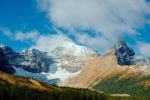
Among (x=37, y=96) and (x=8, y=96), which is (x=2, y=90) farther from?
(x=37, y=96)

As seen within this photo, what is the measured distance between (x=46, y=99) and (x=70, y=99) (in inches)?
882

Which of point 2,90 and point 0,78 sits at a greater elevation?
point 0,78

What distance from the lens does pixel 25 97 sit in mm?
147125

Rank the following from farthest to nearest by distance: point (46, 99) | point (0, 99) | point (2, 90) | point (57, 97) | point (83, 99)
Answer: point (83, 99) < point (57, 97) < point (46, 99) < point (2, 90) < point (0, 99)

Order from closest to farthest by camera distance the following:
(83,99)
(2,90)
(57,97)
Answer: (2,90) → (57,97) → (83,99)

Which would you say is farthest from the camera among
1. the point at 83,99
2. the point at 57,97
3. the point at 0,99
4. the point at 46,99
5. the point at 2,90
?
the point at 83,99

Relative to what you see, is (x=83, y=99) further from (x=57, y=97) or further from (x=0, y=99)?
(x=0, y=99)

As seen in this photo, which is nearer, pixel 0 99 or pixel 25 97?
pixel 0 99

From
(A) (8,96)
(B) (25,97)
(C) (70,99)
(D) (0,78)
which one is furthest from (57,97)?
(D) (0,78)

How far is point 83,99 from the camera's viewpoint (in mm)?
189375

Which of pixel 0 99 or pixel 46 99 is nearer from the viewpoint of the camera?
pixel 0 99

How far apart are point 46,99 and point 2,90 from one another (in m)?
28.8

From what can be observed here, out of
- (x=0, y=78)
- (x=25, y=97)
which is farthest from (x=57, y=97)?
(x=0, y=78)

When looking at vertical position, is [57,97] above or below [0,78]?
below
